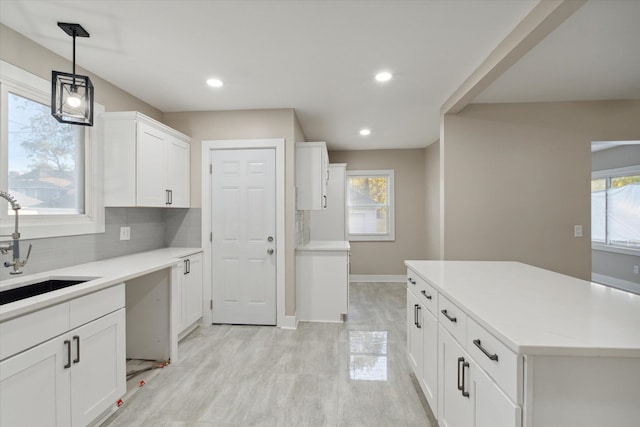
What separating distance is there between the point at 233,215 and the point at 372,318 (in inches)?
84.8

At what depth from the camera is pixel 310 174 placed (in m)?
3.71

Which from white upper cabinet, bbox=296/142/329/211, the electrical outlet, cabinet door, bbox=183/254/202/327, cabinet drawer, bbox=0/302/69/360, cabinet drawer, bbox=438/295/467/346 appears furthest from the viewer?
white upper cabinet, bbox=296/142/329/211

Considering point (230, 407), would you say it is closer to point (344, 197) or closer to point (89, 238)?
point (89, 238)

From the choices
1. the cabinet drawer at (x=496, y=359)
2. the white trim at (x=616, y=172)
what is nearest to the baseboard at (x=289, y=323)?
the cabinet drawer at (x=496, y=359)

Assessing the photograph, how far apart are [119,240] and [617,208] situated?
7.77 m

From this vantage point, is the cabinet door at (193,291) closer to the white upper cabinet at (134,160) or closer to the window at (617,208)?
the white upper cabinet at (134,160)

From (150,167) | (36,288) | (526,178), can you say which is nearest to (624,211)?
(526,178)

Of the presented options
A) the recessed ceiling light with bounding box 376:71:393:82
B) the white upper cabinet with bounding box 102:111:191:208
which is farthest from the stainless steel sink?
the recessed ceiling light with bounding box 376:71:393:82

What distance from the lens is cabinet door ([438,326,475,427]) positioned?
4.29ft

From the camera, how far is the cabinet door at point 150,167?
2.71m

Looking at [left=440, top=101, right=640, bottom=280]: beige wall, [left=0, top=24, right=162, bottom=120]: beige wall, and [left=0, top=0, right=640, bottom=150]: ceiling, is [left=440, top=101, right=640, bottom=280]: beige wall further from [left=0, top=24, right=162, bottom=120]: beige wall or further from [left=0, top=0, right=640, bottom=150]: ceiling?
[left=0, top=24, right=162, bottom=120]: beige wall

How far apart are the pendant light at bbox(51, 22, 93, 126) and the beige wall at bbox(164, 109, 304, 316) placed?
5.34 feet

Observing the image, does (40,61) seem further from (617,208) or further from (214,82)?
(617,208)

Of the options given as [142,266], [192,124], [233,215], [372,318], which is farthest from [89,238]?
[372,318]
